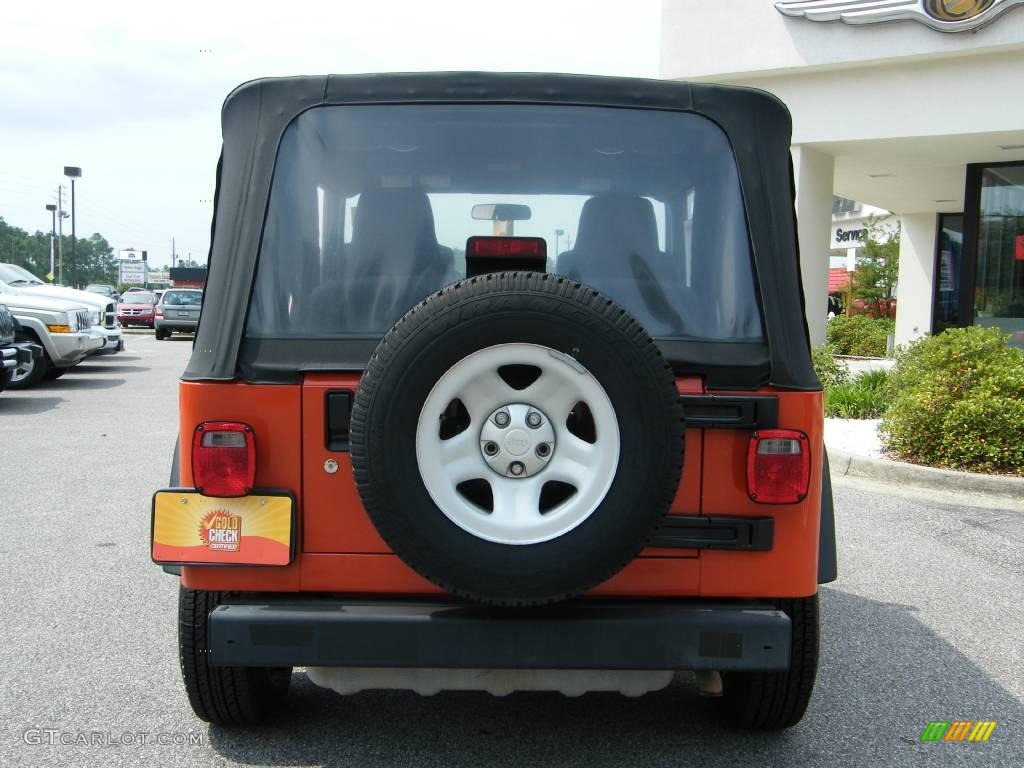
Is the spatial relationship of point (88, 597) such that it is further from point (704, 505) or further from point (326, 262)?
point (704, 505)

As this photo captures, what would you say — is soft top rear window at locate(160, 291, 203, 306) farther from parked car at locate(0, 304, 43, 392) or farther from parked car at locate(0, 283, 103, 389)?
parked car at locate(0, 304, 43, 392)

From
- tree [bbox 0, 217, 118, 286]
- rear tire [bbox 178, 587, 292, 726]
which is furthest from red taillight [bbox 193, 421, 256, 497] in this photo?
tree [bbox 0, 217, 118, 286]

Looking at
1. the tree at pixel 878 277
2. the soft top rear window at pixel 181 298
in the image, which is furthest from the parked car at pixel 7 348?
the tree at pixel 878 277

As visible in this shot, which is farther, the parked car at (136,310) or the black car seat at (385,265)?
the parked car at (136,310)

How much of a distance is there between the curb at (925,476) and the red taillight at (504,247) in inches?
214

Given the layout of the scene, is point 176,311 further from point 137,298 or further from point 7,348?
point 7,348

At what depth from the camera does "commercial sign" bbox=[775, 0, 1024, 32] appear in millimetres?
A: 12922

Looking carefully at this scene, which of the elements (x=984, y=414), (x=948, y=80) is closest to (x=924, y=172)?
(x=948, y=80)

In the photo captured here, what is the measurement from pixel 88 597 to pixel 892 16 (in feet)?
41.5

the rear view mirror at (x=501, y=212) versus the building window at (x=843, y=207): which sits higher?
the building window at (x=843, y=207)

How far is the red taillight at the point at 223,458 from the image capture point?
2.93 meters

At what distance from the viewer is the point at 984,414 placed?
830cm

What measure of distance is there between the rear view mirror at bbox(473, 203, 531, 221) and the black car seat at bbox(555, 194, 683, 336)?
19 cm

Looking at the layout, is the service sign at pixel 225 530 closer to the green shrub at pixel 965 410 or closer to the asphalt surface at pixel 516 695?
the asphalt surface at pixel 516 695
